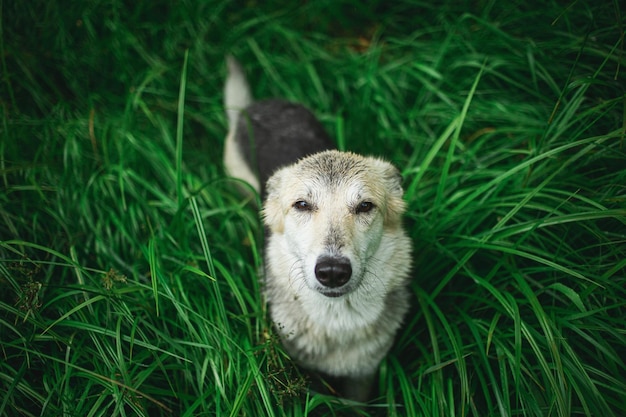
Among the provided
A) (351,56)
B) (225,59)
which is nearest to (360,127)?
(351,56)

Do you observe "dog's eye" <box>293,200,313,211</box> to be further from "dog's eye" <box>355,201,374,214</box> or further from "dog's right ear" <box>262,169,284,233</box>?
"dog's eye" <box>355,201,374,214</box>

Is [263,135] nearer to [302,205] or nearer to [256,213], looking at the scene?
[256,213]

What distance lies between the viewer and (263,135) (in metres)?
4.27

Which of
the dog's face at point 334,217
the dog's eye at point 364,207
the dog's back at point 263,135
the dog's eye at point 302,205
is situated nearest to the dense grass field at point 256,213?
the dog's back at point 263,135

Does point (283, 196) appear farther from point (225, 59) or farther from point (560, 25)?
point (560, 25)

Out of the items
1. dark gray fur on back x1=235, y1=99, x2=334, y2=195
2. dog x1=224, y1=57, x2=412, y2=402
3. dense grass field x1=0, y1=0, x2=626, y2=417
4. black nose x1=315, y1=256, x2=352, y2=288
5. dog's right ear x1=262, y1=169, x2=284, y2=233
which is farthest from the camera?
dark gray fur on back x1=235, y1=99, x2=334, y2=195

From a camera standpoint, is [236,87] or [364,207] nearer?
[364,207]

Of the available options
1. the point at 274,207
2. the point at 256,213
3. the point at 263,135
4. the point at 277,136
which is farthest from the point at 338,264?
the point at 263,135

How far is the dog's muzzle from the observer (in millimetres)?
2398

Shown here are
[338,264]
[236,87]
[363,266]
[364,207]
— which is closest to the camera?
[338,264]

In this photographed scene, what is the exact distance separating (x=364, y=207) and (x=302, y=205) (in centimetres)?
44

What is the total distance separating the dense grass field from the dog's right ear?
19.3 inches

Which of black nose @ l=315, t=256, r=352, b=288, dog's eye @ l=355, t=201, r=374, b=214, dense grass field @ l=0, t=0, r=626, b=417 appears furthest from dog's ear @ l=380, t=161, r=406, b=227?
black nose @ l=315, t=256, r=352, b=288

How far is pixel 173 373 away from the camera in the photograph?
296 cm
